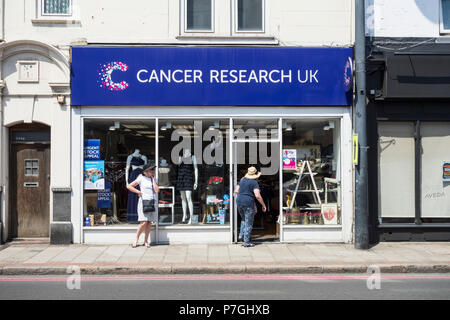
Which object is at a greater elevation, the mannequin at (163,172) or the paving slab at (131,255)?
the mannequin at (163,172)

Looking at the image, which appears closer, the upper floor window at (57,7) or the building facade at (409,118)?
the building facade at (409,118)

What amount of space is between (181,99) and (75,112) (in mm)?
2502

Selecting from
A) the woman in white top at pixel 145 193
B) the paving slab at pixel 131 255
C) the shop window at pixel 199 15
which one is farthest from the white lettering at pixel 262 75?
the paving slab at pixel 131 255

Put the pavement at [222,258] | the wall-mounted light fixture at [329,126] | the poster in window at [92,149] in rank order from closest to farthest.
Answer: the pavement at [222,258] < the poster in window at [92,149] < the wall-mounted light fixture at [329,126]

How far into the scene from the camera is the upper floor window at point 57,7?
408 inches

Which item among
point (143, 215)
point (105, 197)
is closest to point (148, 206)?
point (143, 215)

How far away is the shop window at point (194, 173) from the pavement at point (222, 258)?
0.86 metres

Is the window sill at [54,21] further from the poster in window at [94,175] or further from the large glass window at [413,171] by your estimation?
the large glass window at [413,171]

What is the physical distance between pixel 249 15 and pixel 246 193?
442 cm

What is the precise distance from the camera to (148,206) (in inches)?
374

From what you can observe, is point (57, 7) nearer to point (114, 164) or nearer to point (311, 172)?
point (114, 164)

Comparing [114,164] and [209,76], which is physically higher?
[209,76]

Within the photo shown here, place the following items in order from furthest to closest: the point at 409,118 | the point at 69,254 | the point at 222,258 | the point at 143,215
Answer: the point at 409,118 < the point at 143,215 < the point at 69,254 < the point at 222,258

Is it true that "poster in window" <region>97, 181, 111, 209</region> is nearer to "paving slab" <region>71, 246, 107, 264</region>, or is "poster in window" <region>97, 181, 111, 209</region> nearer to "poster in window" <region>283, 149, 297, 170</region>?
"paving slab" <region>71, 246, 107, 264</region>
